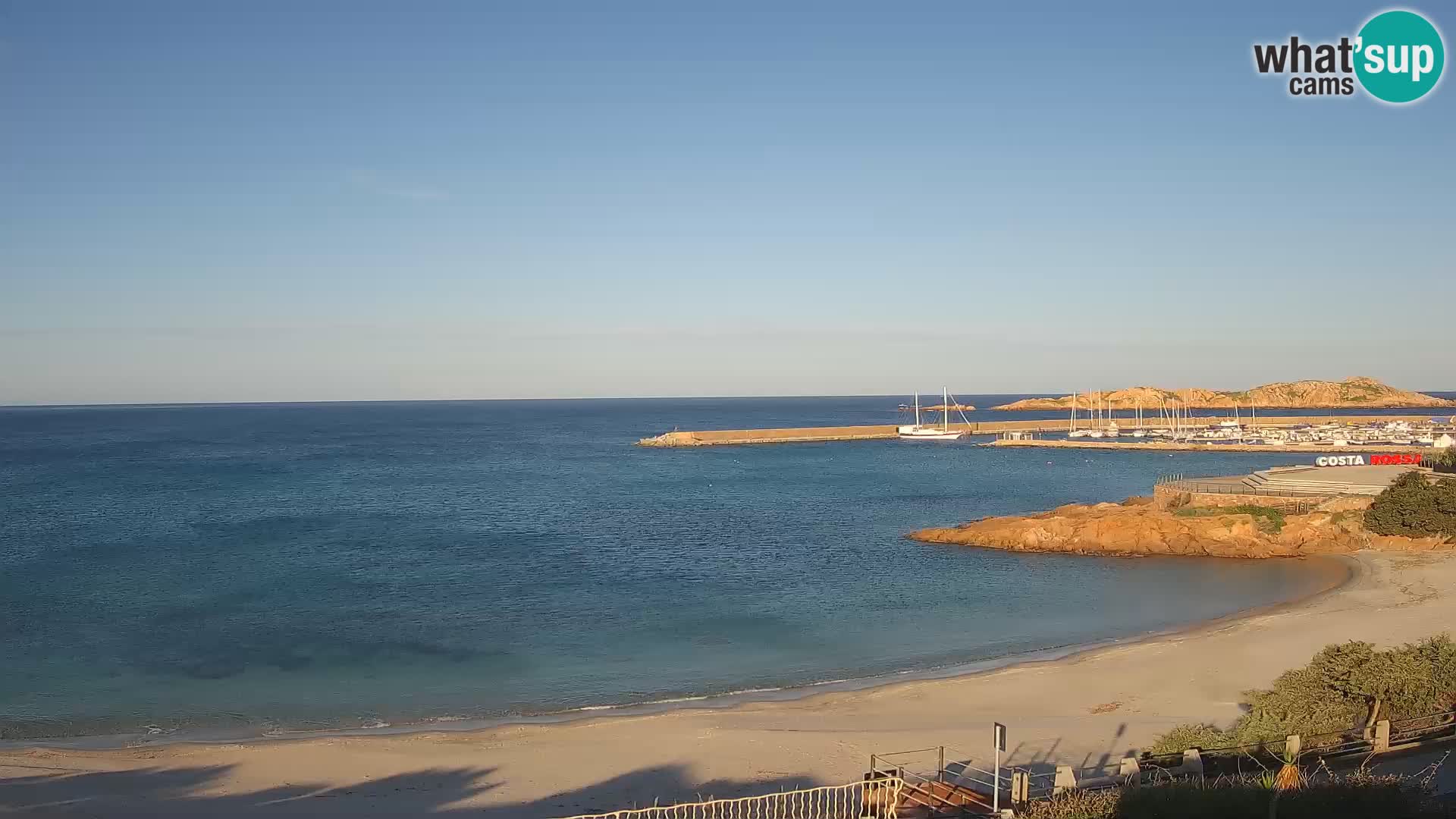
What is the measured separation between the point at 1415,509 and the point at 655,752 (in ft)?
121

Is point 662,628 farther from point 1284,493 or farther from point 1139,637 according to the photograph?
point 1284,493

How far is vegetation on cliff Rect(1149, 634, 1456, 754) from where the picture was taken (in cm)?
1552

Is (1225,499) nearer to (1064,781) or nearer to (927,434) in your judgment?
(1064,781)

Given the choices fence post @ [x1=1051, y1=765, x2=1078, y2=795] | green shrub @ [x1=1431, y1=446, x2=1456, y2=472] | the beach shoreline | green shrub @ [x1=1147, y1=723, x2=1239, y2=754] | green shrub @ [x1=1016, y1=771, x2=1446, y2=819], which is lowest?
the beach shoreline

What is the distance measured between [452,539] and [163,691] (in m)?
23.9

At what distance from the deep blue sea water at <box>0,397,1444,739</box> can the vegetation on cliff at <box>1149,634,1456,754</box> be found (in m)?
10.1

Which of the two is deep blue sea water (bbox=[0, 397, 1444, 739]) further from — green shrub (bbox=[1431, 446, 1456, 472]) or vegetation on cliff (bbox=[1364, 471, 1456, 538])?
green shrub (bbox=[1431, 446, 1456, 472])

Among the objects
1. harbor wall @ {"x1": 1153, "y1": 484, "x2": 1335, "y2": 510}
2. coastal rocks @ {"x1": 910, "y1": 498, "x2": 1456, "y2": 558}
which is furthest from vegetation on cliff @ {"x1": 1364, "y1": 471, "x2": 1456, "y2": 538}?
harbor wall @ {"x1": 1153, "y1": 484, "x2": 1335, "y2": 510}

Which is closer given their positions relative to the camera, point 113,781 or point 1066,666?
point 113,781

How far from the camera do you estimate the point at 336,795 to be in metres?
16.4

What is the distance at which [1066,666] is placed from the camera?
24672 millimetres

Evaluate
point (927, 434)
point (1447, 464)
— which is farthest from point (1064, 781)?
point (927, 434)

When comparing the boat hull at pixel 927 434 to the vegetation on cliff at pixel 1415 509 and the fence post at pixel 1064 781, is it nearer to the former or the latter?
the vegetation on cliff at pixel 1415 509

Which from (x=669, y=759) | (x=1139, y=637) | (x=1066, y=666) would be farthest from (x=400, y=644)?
(x=1139, y=637)
